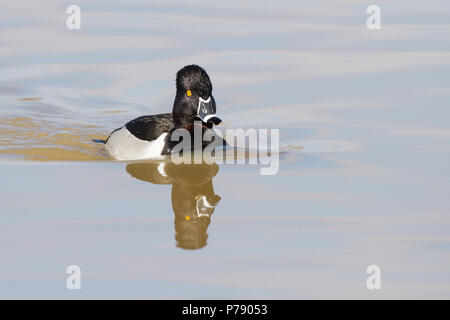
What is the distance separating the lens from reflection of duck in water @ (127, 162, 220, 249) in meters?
8.64

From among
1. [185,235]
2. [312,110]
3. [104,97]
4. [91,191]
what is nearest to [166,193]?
[91,191]

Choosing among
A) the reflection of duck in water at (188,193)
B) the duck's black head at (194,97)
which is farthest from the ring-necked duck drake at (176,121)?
the reflection of duck in water at (188,193)

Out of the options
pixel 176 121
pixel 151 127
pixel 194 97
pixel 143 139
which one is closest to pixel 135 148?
pixel 143 139

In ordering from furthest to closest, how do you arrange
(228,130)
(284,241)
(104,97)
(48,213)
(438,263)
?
(104,97)
(228,130)
(48,213)
(284,241)
(438,263)

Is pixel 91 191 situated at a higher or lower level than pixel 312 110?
lower

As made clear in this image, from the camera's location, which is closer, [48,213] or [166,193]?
[48,213]

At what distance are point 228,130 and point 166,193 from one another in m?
3.51

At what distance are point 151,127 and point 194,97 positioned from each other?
2.37ft

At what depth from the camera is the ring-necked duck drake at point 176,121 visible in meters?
11.6

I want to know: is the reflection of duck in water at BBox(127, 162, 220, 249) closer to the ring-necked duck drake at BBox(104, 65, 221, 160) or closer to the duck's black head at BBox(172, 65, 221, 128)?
the ring-necked duck drake at BBox(104, 65, 221, 160)

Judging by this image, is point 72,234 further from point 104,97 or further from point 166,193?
point 104,97

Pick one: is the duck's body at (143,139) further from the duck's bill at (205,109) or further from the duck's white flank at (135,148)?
the duck's bill at (205,109)

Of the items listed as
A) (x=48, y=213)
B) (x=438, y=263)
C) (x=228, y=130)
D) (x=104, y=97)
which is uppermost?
(x=104, y=97)

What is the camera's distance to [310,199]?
9.59 metres
